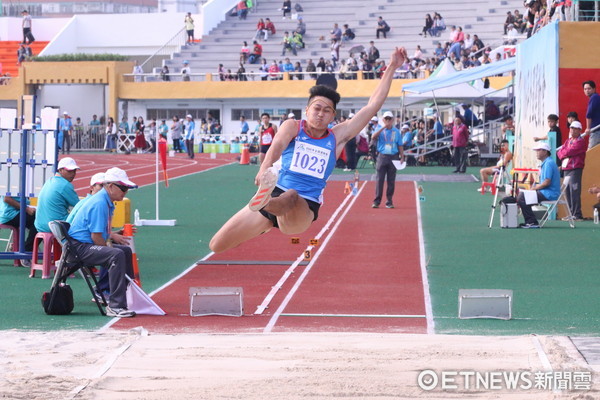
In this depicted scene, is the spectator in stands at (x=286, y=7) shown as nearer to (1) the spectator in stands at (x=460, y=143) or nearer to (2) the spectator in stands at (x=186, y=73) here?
(2) the spectator in stands at (x=186, y=73)

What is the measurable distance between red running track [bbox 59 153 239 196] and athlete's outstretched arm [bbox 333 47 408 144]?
1690 cm

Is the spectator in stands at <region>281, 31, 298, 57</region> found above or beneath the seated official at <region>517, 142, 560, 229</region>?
above

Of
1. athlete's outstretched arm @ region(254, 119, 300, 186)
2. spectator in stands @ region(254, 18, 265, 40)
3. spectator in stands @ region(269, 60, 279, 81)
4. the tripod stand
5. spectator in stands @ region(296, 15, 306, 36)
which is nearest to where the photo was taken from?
athlete's outstretched arm @ region(254, 119, 300, 186)

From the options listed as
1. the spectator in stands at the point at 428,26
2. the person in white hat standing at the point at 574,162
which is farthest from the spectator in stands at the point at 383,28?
the person in white hat standing at the point at 574,162

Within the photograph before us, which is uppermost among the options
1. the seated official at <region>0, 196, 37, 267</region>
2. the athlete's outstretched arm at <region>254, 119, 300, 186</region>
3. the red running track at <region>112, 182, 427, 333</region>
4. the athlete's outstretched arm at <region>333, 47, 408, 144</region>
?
the athlete's outstretched arm at <region>333, 47, 408, 144</region>

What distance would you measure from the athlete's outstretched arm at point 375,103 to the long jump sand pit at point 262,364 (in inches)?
66.2

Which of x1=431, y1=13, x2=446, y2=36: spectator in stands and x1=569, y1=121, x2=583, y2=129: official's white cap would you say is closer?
x1=569, y1=121, x2=583, y2=129: official's white cap

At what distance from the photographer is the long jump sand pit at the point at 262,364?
714 cm

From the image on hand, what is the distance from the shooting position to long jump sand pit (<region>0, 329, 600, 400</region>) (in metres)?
7.14

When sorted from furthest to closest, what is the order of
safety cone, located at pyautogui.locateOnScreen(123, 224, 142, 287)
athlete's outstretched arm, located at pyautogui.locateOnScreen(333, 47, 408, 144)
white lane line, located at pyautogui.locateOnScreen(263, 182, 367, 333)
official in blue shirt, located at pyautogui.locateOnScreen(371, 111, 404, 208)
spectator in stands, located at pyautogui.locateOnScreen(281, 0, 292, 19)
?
spectator in stands, located at pyautogui.locateOnScreen(281, 0, 292, 19) → official in blue shirt, located at pyautogui.locateOnScreen(371, 111, 404, 208) → safety cone, located at pyautogui.locateOnScreen(123, 224, 142, 287) → white lane line, located at pyautogui.locateOnScreen(263, 182, 367, 333) → athlete's outstretched arm, located at pyautogui.locateOnScreen(333, 47, 408, 144)

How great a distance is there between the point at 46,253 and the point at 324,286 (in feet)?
10.3

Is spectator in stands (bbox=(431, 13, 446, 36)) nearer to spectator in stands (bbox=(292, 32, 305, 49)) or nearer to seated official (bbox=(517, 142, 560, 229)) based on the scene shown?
spectator in stands (bbox=(292, 32, 305, 49))

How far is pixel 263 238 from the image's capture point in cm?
1628

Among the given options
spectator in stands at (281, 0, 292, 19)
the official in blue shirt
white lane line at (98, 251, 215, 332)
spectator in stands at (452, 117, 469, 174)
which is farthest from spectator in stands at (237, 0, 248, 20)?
white lane line at (98, 251, 215, 332)
